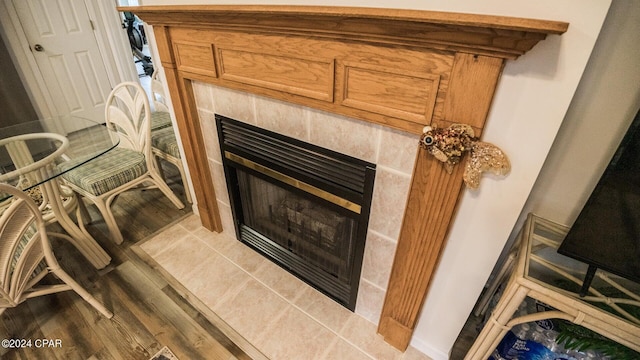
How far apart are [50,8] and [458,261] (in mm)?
3972

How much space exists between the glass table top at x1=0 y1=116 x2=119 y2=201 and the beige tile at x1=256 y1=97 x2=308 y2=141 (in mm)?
953

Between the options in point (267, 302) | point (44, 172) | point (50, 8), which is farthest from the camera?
point (50, 8)

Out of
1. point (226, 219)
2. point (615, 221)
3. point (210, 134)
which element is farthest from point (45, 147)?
point (615, 221)

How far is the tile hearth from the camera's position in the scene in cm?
133

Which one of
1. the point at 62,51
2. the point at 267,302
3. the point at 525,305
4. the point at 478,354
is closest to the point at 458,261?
the point at 478,354

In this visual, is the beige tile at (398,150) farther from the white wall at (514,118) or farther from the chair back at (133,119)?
the chair back at (133,119)

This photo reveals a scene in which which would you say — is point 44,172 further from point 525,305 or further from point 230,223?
point 525,305

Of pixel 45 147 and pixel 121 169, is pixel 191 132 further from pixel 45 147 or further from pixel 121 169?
pixel 45 147

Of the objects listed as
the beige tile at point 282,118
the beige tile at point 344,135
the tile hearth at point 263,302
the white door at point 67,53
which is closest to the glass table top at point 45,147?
the tile hearth at point 263,302

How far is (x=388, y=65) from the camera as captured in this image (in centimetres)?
81

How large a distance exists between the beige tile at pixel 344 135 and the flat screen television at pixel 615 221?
0.58 meters

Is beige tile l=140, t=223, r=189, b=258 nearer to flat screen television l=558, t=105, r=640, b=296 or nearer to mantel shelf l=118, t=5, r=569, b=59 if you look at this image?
mantel shelf l=118, t=5, r=569, b=59

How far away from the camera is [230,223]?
1.85 metres

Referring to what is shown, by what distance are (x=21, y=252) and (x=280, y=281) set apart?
43.9 inches
